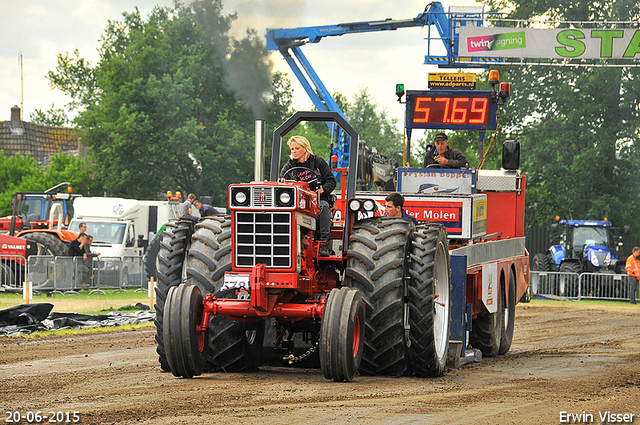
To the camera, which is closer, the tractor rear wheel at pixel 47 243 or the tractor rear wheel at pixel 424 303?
the tractor rear wheel at pixel 424 303

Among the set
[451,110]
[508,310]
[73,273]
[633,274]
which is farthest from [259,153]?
[633,274]

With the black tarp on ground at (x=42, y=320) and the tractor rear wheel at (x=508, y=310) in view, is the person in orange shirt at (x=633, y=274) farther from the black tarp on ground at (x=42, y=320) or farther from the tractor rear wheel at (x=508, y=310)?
Answer: the black tarp on ground at (x=42, y=320)

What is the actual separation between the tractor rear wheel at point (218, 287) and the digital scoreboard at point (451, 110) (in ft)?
18.0

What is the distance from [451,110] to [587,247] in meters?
19.2

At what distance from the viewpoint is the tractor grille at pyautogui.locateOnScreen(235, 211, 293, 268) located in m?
8.60

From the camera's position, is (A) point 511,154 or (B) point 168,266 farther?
(A) point 511,154

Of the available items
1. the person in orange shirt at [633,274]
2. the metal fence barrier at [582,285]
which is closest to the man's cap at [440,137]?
the metal fence barrier at [582,285]

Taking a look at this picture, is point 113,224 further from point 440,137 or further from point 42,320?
point 440,137

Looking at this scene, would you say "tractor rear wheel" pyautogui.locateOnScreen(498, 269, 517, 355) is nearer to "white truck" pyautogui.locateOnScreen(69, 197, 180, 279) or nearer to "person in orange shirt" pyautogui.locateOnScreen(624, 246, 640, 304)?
"person in orange shirt" pyautogui.locateOnScreen(624, 246, 640, 304)

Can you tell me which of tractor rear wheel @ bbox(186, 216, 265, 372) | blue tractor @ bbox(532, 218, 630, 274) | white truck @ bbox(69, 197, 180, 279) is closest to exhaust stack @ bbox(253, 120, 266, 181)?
tractor rear wheel @ bbox(186, 216, 265, 372)

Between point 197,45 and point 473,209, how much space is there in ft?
116

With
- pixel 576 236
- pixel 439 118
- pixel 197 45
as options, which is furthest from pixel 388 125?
pixel 439 118

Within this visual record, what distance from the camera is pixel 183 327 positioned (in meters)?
8.45

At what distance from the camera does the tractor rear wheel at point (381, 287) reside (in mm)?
9047
